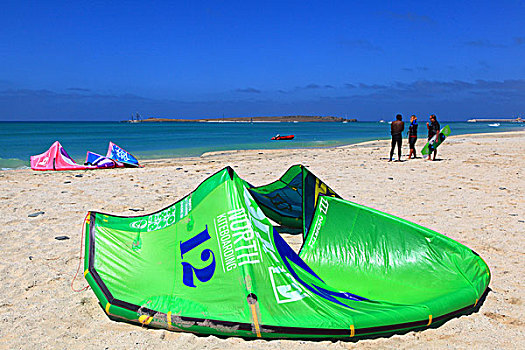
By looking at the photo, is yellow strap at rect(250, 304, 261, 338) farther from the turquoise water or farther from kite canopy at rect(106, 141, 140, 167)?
the turquoise water

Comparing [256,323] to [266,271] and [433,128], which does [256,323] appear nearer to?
[266,271]

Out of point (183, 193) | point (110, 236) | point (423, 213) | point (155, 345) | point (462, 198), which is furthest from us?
point (183, 193)

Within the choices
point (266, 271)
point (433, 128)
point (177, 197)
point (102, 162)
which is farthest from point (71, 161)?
point (433, 128)

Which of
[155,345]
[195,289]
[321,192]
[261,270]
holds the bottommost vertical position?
[155,345]

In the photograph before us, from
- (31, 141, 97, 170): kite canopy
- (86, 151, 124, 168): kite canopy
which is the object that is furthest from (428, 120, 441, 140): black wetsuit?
(31, 141, 97, 170): kite canopy

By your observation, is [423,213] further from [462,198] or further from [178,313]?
[178,313]

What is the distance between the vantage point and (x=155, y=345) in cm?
312

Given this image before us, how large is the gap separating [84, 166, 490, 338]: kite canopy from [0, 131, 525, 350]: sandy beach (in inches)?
6.0

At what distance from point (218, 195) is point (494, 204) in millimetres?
5986

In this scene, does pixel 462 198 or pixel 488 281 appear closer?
pixel 488 281

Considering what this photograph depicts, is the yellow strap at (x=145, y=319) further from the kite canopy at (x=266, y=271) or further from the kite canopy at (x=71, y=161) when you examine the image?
the kite canopy at (x=71, y=161)

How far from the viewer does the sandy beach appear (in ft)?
10.5

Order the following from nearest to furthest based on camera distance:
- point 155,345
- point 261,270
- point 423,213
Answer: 1. point 155,345
2. point 261,270
3. point 423,213

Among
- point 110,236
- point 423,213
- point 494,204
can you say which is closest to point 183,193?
point 110,236
